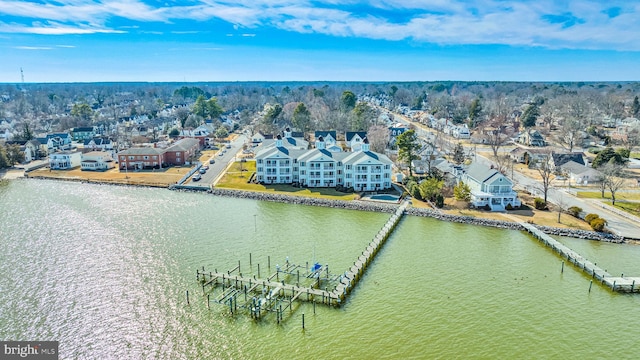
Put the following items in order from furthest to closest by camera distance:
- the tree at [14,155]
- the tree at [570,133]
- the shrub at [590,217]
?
the tree at [570,133] → the tree at [14,155] → the shrub at [590,217]

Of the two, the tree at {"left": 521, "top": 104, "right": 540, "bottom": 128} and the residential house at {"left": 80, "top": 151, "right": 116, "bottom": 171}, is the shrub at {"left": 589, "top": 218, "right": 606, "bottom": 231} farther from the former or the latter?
the tree at {"left": 521, "top": 104, "right": 540, "bottom": 128}

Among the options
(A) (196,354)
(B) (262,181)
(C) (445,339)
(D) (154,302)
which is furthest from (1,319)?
(B) (262,181)

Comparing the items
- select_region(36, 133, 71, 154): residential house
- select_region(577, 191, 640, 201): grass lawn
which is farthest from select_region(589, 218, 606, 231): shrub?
select_region(36, 133, 71, 154): residential house

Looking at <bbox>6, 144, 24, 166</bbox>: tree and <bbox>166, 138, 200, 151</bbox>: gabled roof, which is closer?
<bbox>166, 138, 200, 151</bbox>: gabled roof

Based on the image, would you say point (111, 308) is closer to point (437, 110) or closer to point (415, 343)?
point (415, 343)

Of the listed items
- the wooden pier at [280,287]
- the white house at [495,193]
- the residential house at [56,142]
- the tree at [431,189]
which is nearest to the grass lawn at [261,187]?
the tree at [431,189]

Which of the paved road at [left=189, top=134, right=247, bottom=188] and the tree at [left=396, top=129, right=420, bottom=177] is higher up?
the tree at [left=396, top=129, right=420, bottom=177]

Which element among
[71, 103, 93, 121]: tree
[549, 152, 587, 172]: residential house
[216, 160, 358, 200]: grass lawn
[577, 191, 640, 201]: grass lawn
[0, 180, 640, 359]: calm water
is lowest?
[0, 180, 640, 359]: calm water

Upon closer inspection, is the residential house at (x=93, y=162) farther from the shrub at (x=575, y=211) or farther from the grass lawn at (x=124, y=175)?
the shrub at (x=575, y=211)
